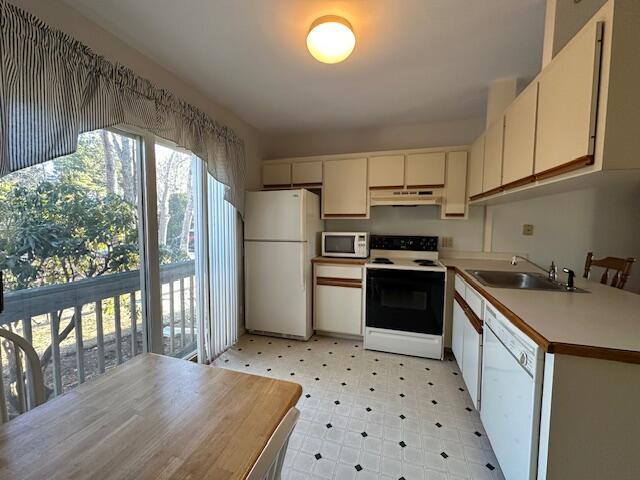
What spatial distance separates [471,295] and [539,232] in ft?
4.60

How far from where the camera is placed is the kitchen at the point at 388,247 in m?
0.92

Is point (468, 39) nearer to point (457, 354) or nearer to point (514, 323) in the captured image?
point (514, 323)

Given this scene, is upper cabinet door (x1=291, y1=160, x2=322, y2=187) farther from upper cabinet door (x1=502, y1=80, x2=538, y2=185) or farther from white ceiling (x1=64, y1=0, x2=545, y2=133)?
upper cabinet door (x1=502, y1=80, x2=538, y2=185)

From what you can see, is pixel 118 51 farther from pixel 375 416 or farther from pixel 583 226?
pixel 583 226

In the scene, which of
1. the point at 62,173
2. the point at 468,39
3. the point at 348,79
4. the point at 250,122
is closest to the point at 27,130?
the point at 62,173

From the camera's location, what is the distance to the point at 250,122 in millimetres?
3029

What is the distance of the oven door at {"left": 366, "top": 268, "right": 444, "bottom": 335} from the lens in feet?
8.16

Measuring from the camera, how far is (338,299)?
2934mm

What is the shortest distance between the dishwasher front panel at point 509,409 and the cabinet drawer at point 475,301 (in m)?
0.13

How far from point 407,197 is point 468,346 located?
1519 millimetres

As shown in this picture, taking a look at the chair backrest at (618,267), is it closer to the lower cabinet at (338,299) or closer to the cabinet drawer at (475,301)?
the cabinet drawer at (475,301)

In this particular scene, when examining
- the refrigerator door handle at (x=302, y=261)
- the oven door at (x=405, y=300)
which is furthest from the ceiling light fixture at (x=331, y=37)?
the oven door at (x=405, y=300)

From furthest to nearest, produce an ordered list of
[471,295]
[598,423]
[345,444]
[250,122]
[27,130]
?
[250,122] < [471,295] < [345,444] < [27,130] < [598,423]

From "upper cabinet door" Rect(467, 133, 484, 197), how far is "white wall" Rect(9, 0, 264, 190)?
7.70 ft
